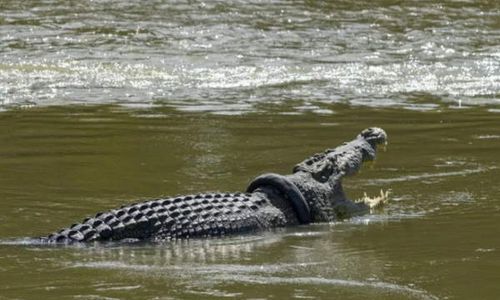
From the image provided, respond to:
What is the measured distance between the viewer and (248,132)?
36.9ft

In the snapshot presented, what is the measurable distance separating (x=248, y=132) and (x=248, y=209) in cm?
373

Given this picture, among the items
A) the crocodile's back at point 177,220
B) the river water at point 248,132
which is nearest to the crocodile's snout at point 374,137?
the river water at point 248,132

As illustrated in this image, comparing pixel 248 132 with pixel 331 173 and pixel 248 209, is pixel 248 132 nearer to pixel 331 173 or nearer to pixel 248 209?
pixel 331 173

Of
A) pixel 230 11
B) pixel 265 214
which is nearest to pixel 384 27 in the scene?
pixel 230 11

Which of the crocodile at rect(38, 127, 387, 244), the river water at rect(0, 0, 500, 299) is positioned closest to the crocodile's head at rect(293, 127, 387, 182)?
the crocodile at rect(38, 127, 387, 244)

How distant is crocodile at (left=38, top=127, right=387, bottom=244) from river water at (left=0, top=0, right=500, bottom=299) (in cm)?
12

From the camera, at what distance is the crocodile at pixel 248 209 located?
714 cm

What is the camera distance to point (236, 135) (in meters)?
11.1

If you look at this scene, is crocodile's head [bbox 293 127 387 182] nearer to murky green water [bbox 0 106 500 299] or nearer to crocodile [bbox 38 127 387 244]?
crocodile [bbox 38 127 387 244]

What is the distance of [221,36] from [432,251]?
10.6 meters

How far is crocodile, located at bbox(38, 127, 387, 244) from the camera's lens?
714 cm

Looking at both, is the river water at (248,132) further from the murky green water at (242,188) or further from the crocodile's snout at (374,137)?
the crocodile's snout at (374,137)

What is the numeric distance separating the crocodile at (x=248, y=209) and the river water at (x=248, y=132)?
0.12 meters

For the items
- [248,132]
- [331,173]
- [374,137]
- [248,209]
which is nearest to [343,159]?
[331,173]
